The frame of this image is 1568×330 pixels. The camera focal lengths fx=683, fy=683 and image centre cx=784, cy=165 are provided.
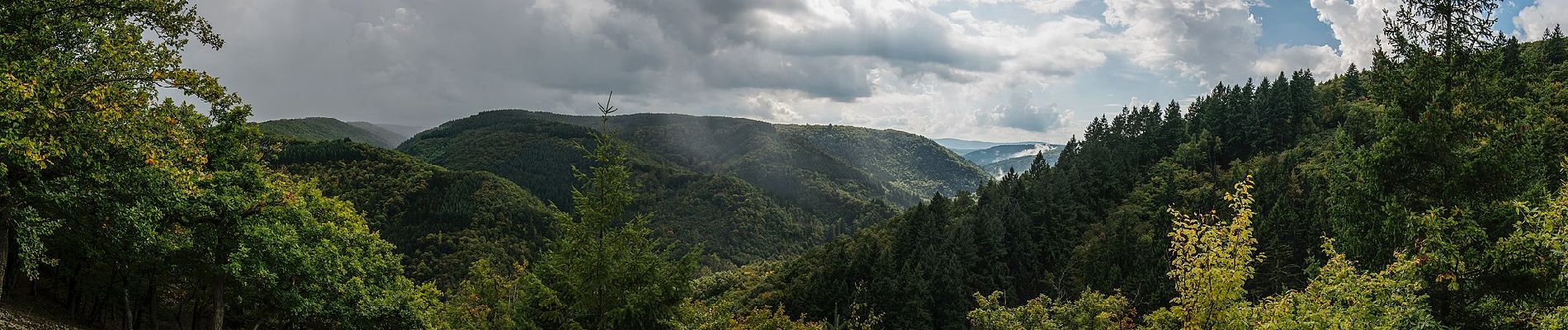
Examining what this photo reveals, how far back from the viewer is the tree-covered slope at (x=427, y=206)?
437ft

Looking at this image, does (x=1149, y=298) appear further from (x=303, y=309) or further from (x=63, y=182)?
(x=63, y=182)

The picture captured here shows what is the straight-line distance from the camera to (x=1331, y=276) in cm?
1155

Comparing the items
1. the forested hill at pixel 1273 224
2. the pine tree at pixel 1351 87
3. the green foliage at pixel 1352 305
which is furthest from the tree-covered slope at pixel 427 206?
the pine tree at pixel 1351 87

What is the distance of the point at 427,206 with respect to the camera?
15288cm

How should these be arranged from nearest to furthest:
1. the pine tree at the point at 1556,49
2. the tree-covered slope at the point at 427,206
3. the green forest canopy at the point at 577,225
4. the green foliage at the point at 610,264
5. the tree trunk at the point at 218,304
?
1. the green forest canopy at the point at 577,225
2. the green foliage at the point at 610,264
3. the tree trunk at the point at 218,304
4. the pine tree at the point at 1556,49
5. the tree-covered slope at the point at 427,206

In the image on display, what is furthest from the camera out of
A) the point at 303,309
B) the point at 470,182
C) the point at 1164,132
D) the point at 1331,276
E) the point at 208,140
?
the point at 470,182

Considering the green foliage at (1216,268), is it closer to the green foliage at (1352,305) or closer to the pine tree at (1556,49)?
the green foliage at (1352,305)

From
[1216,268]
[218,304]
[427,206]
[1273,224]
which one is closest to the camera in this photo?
[1216,268]

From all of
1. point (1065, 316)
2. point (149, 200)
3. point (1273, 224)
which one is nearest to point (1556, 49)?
point (1273, 224)

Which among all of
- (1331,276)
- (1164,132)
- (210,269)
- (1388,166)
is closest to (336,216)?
(210,269)

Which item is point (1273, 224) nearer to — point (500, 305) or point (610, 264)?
point (500, 305)

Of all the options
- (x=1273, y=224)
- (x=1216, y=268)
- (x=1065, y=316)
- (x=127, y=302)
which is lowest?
(x=127, y=302)

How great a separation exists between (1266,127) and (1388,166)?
10486 centimetres

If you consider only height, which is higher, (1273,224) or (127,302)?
(1273,224)
